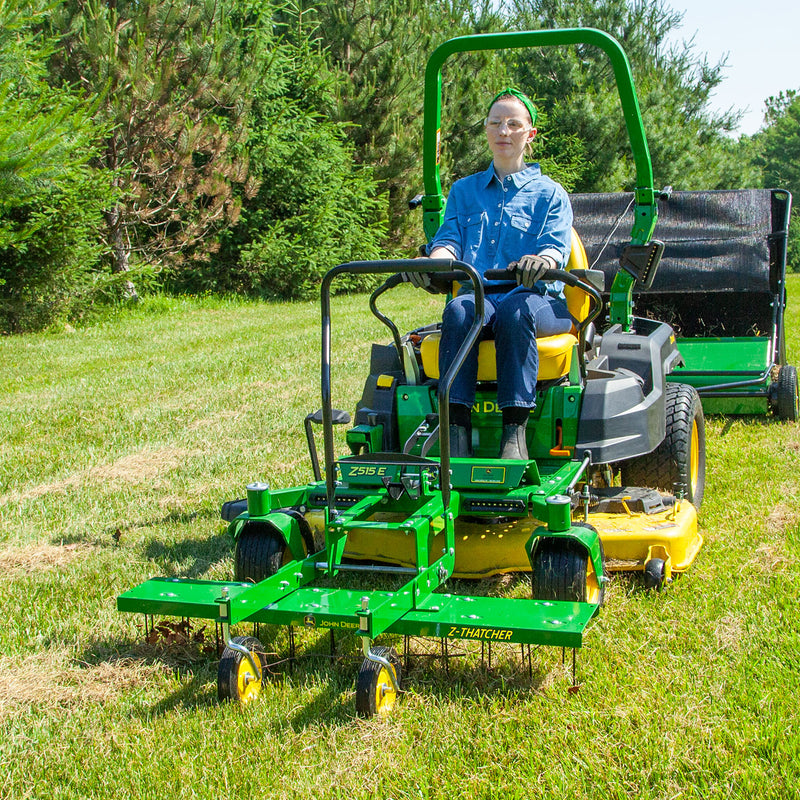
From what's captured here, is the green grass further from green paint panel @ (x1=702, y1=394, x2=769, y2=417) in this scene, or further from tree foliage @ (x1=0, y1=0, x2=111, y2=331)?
tree foliage @ (x1=0, y1=0, x2=111, y2=331)

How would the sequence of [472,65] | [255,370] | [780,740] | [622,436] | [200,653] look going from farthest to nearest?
[472,65] → [255,370] → [622,436] → [200,653] → [780,740]

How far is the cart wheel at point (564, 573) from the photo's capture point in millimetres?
3117

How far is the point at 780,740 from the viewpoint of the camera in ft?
8.38

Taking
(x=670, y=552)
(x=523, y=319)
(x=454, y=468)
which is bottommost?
(x=670, y=552)

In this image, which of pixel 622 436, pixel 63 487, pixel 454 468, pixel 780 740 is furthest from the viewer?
pixel 63 487

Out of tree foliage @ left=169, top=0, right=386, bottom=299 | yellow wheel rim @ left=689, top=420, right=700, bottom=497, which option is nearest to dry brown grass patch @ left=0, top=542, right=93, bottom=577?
yellow wheel rim @ left=689, top=420, right=700, bottom=497

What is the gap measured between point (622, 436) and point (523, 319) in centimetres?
69

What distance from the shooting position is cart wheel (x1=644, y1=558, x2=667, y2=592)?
3520 millimetres

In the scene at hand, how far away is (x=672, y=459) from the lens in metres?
4.38

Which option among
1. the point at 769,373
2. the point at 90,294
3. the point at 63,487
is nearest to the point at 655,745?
the point at 63,487

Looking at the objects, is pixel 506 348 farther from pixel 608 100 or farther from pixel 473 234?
pixel 608 100

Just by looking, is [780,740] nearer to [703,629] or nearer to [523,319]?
[703,629]

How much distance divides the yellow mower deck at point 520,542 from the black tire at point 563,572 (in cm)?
41

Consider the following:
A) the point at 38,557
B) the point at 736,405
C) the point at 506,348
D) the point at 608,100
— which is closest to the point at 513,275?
the point at 506,348
